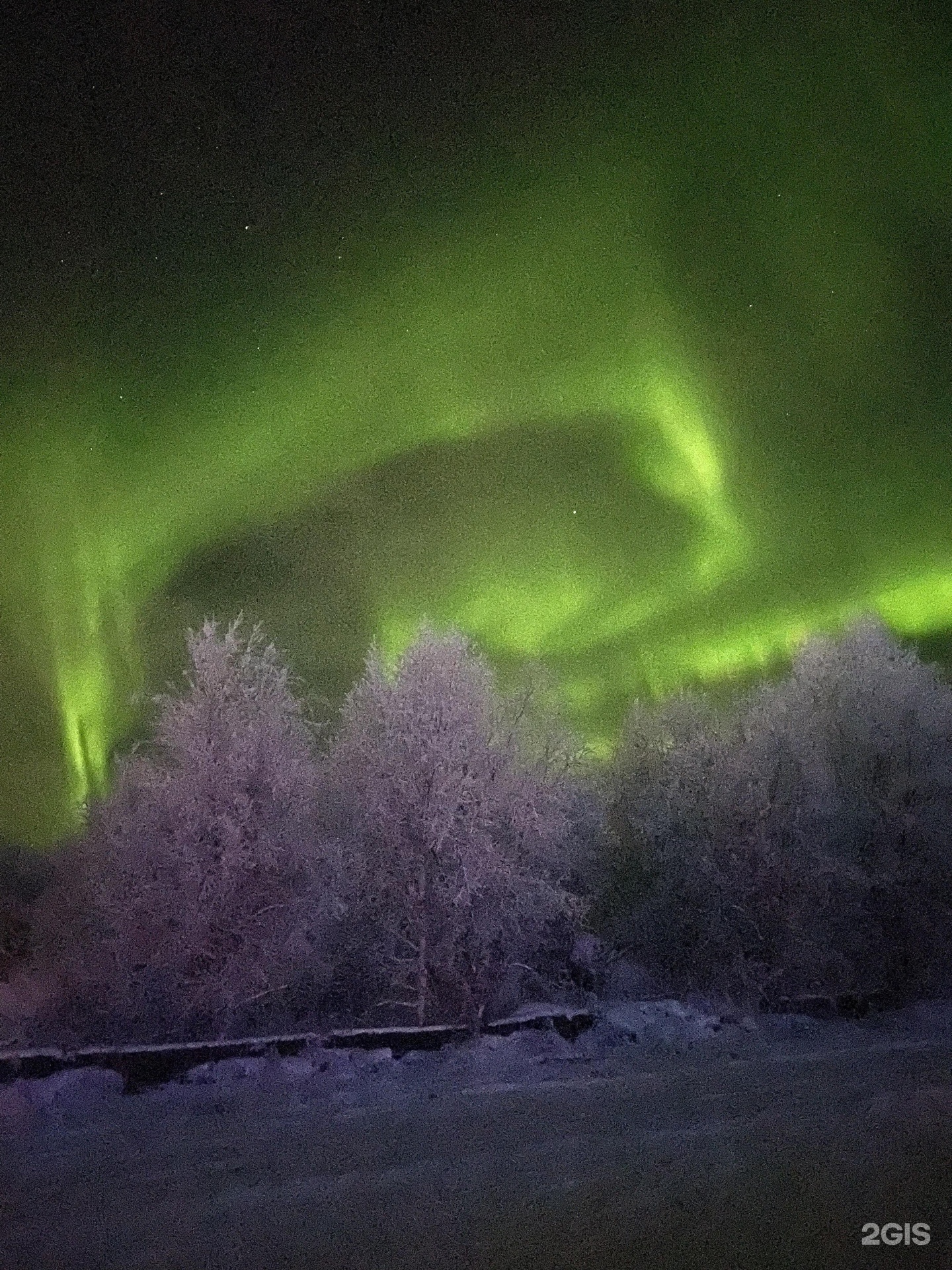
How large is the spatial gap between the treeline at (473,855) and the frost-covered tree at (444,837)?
2.2 inches

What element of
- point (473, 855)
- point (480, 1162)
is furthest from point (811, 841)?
point (480, 1162)

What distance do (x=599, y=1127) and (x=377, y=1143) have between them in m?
2.05

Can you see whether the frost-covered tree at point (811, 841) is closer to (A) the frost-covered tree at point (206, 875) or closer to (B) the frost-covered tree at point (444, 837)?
(B) the frost-covered tree at point (444, 837)

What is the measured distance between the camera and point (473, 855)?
786 inches

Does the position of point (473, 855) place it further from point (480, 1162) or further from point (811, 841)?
point (480, 1162)

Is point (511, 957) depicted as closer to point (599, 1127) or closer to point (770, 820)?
point (770, 820)

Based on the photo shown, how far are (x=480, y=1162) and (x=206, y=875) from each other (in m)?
10.4

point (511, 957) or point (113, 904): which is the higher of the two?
point (113, 904)

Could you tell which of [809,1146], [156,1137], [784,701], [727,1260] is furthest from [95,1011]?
[784,701]

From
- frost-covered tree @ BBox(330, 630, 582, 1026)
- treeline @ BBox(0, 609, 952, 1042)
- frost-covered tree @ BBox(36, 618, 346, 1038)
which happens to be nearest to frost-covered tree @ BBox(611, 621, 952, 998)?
treeline @ BBox(0, 609, 952, 1042)

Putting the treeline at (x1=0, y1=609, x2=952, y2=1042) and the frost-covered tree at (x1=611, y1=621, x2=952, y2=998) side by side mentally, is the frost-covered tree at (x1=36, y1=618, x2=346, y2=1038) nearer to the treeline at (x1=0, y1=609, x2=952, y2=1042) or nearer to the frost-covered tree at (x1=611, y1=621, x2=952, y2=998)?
the treeline at (x1=0, y1=609, x2=952, y2=1042)

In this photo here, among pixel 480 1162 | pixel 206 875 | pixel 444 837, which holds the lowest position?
pixel 480 1162

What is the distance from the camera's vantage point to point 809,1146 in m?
8.50

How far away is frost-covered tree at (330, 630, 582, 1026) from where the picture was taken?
1981 cm
